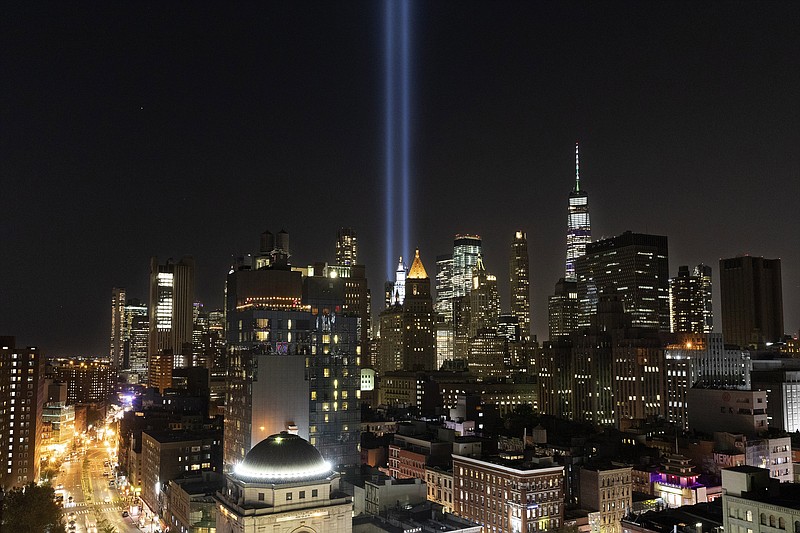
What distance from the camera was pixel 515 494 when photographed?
11994 cm

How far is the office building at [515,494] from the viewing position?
119m

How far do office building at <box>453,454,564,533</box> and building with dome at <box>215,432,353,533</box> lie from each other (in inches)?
2246

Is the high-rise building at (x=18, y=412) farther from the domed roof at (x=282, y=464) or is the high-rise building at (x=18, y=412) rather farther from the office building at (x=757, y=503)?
the office building at (x=757, y=503)

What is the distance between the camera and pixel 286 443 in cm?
7038

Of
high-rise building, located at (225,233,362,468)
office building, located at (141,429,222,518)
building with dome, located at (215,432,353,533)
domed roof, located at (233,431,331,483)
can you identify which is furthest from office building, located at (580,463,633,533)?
office building, located at (141,429,222,518)

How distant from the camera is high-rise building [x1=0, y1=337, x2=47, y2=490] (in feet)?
541

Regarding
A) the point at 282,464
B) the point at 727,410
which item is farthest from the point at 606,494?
the point at 282,464

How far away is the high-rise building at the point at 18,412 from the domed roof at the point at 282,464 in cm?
12097

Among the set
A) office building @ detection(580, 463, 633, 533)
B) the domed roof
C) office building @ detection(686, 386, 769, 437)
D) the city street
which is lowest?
the city street

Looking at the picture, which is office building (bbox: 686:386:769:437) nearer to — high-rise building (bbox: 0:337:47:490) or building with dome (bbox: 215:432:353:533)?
building with dome (bbox: 215:432:353:533)

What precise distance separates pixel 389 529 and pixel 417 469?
206 feet

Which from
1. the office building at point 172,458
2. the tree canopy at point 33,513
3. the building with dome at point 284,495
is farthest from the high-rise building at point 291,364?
the building with dome at point 284,495

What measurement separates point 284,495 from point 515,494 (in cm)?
6352

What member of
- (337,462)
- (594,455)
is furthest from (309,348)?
(594,455)
